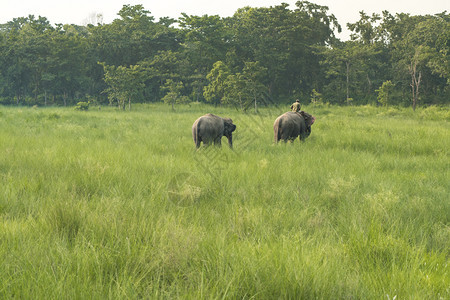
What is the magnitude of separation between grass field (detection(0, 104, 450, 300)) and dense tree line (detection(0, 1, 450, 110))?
2534 centimetres

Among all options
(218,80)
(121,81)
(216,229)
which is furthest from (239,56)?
(216,229)

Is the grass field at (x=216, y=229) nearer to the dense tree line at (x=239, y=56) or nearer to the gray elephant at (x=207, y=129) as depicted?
the gray elephant at (x=207, y=129)

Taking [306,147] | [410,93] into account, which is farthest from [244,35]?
[306,147]

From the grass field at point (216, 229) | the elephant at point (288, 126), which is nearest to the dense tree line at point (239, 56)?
the elephant at point (288, 126)

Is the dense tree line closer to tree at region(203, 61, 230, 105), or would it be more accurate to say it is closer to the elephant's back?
tree at region(203, 61, 230, 105)

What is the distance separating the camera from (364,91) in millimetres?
36375

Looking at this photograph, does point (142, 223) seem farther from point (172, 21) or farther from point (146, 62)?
point (172, 21)

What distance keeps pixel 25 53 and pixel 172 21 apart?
19.1 m

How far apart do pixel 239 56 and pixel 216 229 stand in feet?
123

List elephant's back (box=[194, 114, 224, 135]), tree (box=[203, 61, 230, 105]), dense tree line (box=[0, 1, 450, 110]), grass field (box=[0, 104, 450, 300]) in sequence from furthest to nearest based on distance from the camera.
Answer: dense tree line (box=[0, 1, 450, 110]), tree (box=[203, 61, 230, 105]), elephant's back (box=[194, 114, 224, 135]), grass field (box=[0, 104, 450, 300])

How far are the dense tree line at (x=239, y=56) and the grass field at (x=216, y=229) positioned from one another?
2534 cm

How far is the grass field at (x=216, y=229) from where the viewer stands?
1683 millimetres

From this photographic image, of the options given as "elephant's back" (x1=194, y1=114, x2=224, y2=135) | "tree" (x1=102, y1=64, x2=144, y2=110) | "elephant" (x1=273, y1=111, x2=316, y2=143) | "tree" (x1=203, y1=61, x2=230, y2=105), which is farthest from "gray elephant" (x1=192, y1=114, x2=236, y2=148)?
"tree" (x1=102, y1=64, x2=144, y2=110)

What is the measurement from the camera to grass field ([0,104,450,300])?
1.68m
